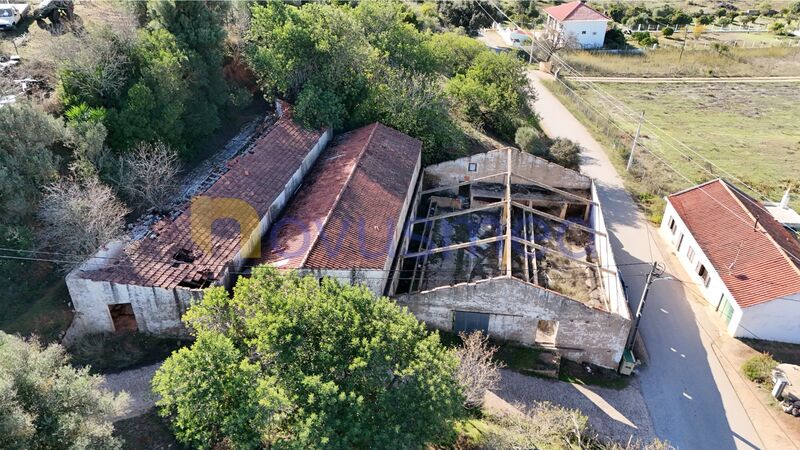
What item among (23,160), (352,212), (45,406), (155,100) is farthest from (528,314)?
(23,160)

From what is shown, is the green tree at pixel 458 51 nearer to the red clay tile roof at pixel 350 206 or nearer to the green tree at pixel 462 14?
the red clay tile roof at pixel 350 206

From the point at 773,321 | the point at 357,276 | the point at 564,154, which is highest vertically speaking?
the point at 564,154

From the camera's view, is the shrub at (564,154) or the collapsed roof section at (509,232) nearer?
the collapsed roof section at (509,232)

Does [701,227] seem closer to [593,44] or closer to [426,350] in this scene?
[426,350]

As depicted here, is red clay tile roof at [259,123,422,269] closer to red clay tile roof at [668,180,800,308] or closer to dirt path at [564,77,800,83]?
red clay tile roof at [668,180,800,308]

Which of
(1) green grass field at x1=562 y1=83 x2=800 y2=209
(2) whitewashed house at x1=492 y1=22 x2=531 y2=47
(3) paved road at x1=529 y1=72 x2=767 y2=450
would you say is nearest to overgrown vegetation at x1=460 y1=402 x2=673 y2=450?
(3) paved road at x1=529 y1=72 x2=767 y2=450

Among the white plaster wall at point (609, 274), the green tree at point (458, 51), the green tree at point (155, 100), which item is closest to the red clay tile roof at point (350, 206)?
the green tree at point (155, 100)

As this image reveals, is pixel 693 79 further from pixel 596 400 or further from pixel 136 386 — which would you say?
pixel 136 386
